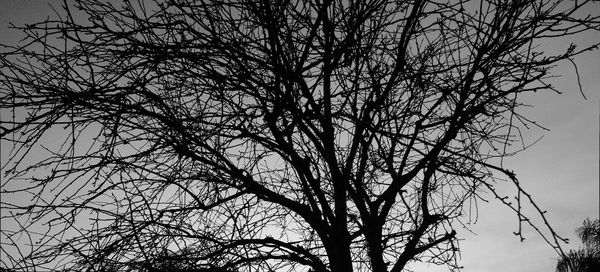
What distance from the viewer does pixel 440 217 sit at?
3758 millimetres

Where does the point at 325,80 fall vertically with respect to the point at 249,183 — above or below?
above

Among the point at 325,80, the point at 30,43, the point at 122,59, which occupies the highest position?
the point at 325,80

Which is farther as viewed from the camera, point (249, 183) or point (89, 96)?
point (249, 183)

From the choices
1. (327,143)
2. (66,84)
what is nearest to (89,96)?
(66,84)

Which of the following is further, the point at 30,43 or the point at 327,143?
the point at 327,143

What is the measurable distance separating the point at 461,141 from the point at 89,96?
11.1 feet

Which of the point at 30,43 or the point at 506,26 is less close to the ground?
the point at 506,26

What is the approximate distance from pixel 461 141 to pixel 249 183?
2.23m

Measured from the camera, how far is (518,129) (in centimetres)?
349

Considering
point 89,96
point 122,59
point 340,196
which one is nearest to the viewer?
point 89,96

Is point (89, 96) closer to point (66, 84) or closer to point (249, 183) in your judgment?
point (66, 84)

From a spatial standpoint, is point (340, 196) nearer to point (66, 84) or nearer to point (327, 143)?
point (327, 143)

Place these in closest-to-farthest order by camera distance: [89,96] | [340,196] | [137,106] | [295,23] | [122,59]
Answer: [89,96]
[137,106]
[122,59]
[295,23]
[340,196]

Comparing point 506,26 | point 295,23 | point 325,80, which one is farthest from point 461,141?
point 295,23
